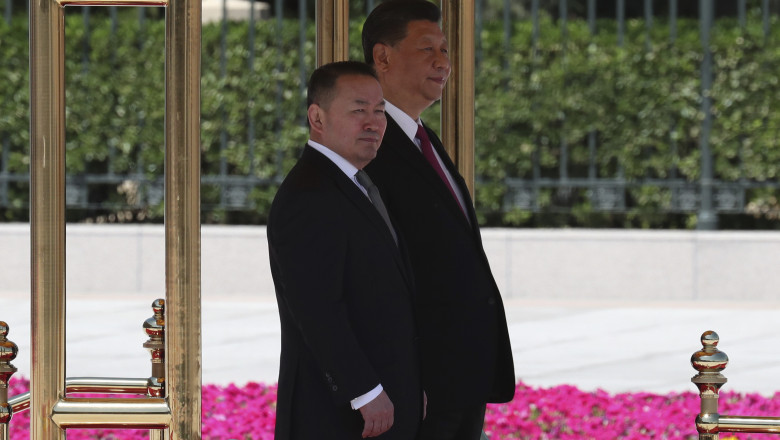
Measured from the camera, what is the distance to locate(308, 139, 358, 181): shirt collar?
2117 mm

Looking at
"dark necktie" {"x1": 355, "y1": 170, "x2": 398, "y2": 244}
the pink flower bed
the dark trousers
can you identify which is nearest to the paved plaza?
the pink flower bed

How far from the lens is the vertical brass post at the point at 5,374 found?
2518mm

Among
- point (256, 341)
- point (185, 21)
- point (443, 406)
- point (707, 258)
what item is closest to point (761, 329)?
A: point (707, 258)

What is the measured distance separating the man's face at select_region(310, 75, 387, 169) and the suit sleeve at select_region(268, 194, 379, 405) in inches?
4.5

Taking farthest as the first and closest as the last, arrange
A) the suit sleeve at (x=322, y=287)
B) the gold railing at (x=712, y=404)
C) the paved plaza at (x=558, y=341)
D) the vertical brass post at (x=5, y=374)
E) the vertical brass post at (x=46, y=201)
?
1. the paved plaza at (x=558, y=341)
2. the gold railing at (x=712, y=404)
3. the vertical brass post at (x=5, y=374)
4. the suit sleeve at (x=322, y=287)
5. the vertical brass post at (x=46, y=201)

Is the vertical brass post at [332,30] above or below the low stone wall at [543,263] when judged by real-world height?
above

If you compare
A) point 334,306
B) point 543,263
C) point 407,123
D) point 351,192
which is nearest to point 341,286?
point 334,306

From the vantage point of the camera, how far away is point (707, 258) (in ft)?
30.2

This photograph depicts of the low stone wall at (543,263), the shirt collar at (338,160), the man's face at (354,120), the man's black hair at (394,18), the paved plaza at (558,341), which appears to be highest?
the man's black hair at (394,18)

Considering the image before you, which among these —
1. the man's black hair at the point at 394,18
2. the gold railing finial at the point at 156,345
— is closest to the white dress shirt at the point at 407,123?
the man's black hair at the point at 394,18

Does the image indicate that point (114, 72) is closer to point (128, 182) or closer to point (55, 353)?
point (128, 182)

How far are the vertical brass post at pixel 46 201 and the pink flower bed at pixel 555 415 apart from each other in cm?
278

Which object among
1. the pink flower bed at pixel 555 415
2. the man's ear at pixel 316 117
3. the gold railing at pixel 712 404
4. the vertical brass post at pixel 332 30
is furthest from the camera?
the pink flower bed at pixel 555 415

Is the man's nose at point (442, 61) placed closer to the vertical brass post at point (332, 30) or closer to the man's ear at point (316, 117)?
the vertical brass post at point (332, 30)
